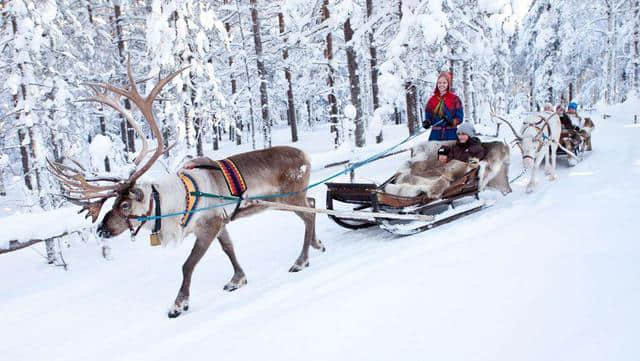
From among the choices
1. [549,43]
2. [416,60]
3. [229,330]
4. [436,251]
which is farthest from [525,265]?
[549,43]

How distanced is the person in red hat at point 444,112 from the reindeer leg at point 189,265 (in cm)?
469

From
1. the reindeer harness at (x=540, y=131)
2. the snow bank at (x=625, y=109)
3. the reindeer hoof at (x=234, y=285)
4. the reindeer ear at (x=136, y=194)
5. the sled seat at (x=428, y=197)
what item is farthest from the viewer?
the snow bank at (x=625, y=109)

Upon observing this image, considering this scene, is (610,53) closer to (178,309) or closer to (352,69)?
(352,69)

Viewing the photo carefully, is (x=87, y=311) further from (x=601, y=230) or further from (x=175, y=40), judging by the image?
(x=175, y=40)

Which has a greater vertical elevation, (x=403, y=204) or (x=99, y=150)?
(x=99, y=150)

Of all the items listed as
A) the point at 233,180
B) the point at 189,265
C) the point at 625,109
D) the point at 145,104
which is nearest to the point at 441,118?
the point at 233,180

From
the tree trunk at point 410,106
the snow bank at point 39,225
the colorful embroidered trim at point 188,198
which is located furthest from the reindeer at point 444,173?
the tree trunk at point 410,106

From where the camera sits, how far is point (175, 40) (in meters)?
16.6

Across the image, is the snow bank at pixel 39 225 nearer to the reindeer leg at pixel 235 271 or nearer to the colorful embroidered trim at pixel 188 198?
the colorful embroidered trim at pixel 188 198

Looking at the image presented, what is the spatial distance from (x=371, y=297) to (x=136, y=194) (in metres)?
2.48

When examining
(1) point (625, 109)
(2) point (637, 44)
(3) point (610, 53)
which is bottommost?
(1) point (625, 109)

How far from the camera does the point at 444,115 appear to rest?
25.4ft

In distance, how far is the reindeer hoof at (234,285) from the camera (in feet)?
16.0

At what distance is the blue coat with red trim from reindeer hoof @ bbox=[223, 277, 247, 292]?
4.54 m
